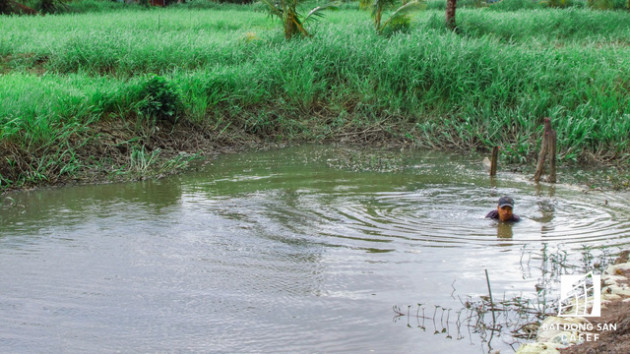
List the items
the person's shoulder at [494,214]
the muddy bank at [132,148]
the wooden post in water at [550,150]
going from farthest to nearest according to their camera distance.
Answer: the muddy bank at [132,148], the wooden post in water at [550,150], the person's shoulder at [494,214]

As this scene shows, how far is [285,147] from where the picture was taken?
10.5 m

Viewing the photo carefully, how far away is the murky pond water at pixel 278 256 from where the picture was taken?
4.27 metres

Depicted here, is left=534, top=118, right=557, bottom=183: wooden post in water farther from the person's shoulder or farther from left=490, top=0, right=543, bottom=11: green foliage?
left=490, top=0, right=543, bottom=11: green foliage

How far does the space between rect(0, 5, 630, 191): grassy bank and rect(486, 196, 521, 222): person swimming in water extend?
296 cm

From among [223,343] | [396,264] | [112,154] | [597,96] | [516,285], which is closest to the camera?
[223,343]

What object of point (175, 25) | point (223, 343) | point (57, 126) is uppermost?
point (175, 25)

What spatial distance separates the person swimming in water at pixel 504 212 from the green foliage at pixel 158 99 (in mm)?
4774

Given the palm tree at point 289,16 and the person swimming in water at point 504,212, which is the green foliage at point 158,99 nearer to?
the palm tree at point 289,16

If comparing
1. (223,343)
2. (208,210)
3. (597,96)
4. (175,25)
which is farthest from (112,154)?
(175,25)

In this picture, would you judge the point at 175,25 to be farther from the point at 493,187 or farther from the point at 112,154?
the point at 493,187

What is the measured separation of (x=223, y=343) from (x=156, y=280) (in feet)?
3.95

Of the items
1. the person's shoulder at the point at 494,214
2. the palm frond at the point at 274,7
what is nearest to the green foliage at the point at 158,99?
the palm frond at the point at 274,7

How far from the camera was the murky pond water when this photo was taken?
4270mm

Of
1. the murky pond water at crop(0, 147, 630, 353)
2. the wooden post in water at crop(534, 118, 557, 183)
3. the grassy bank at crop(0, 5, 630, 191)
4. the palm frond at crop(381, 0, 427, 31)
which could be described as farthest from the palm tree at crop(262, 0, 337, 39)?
the wooden post in water at crop(534, 118, 557, 183)
